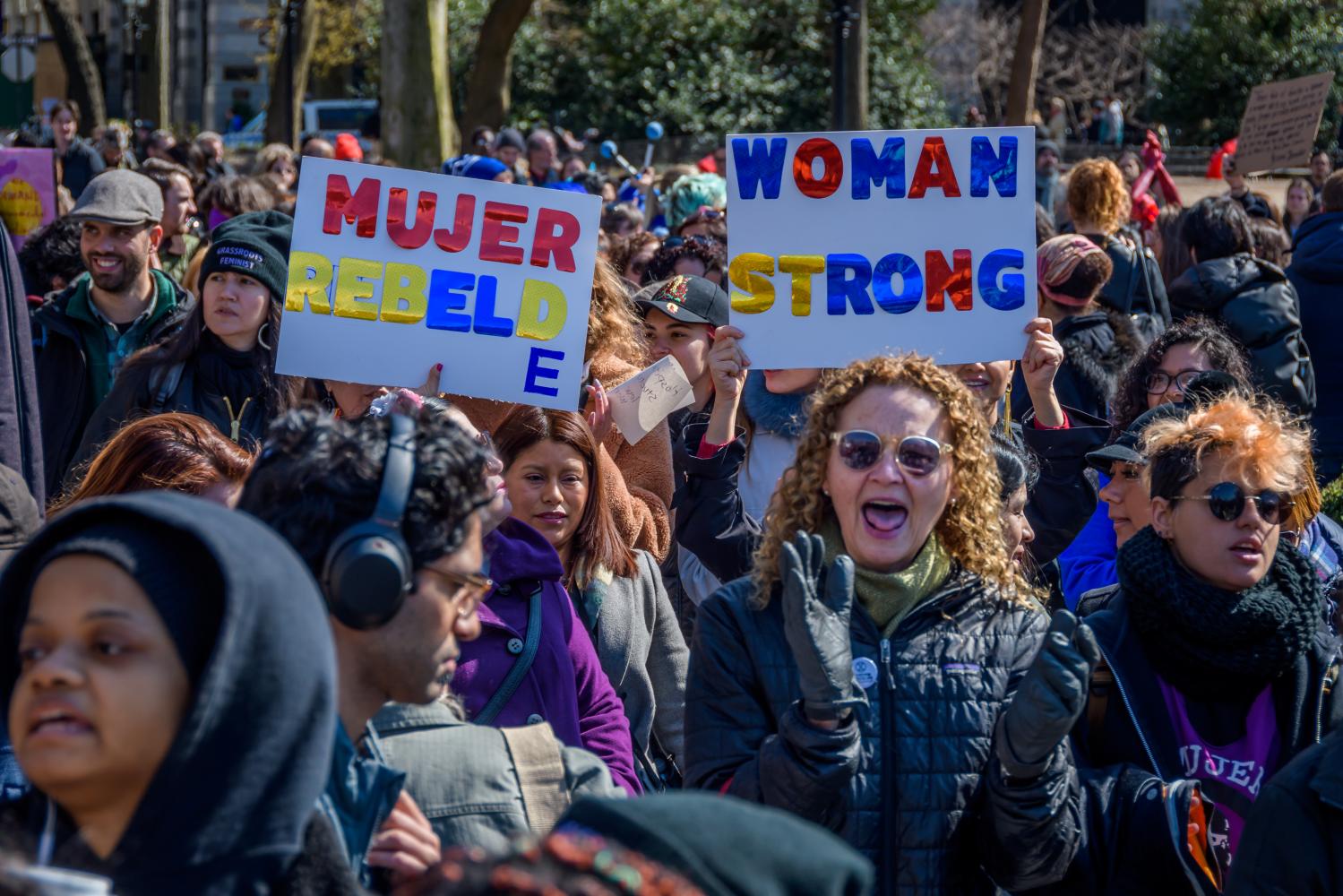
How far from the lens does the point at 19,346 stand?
16.4 feet

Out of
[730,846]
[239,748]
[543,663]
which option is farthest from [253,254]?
[730,846]

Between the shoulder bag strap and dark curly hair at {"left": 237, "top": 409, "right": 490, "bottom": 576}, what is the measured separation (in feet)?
3.80

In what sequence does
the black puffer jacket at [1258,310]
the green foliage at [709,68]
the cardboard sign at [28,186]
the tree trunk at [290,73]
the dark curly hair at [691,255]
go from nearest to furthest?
the dark curly hair at [691,255]
the black puffer jacket at [1258,310]
the cardboard sign at [28,186]
the tree trunk at [290,73]
the green foliage at [709,68]

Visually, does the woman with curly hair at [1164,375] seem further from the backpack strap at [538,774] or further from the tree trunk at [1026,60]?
the tree trunk at [1026,60]

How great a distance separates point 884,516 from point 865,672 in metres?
0.36

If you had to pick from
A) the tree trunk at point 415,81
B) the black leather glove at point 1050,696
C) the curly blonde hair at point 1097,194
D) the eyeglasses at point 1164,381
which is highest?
the tree trunk at point 415,81

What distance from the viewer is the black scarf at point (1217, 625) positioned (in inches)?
129

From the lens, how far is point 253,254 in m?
5.50

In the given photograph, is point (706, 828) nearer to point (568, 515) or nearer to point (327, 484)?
point (327, 484)

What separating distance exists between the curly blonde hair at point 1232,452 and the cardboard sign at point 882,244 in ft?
3.30

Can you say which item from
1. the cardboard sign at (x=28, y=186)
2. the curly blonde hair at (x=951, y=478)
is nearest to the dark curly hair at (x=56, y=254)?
the cardboard sign at (x=28, y=186)

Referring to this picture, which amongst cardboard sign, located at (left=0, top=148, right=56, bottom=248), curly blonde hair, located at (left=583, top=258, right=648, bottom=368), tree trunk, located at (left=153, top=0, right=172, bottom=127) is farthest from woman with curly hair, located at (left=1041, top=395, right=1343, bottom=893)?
tree trunk, located at (left=153, top=0, right=172, bottom=127)

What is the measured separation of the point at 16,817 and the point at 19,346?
3.40 metres

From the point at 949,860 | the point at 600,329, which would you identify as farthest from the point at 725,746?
the point at 600,329
